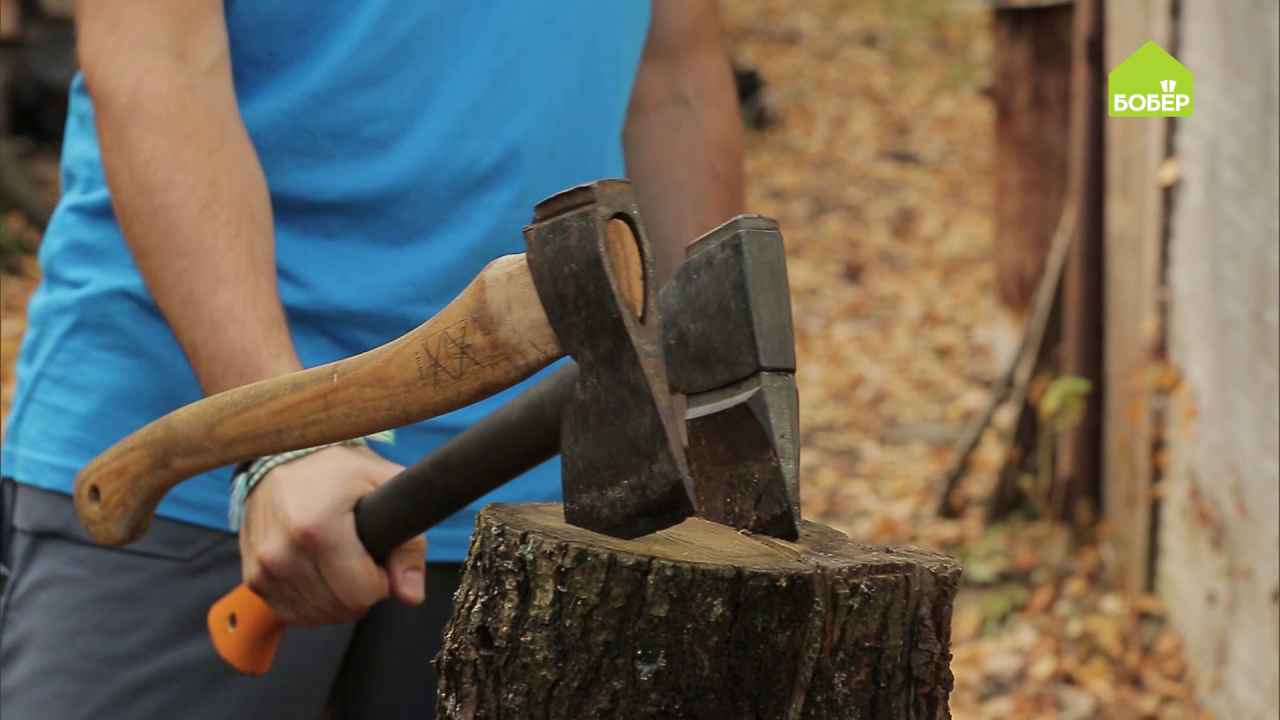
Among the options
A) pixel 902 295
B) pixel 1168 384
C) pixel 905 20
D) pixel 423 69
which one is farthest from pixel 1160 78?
pixel 905 20

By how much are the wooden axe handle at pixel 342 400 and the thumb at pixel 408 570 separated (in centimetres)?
17

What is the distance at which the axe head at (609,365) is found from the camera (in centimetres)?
164

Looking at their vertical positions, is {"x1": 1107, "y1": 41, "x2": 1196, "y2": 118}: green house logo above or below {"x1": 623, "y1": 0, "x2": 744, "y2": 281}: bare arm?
below

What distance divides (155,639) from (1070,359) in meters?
4.43

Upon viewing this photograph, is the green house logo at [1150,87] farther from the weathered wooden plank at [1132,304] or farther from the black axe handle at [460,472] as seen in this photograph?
the black axe handle at [460,472]

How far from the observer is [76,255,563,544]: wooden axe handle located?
174 cm

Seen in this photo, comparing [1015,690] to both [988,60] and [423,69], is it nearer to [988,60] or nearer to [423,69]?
[423,69]

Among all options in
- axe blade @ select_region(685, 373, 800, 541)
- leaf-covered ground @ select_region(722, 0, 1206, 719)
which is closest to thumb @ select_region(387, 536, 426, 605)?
axe blade @ select_region(685, 373, 800, 541)

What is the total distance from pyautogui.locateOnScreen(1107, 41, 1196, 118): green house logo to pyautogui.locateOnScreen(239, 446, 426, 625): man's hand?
3195 mm

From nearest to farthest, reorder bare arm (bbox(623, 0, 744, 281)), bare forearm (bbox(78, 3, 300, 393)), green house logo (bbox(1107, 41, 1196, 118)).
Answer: bare forearm (bbox(78, 3, 300, 393)) → bare arm (bbox(623, 0, 744, 281)) → green house logo (bbox(1107, 41, 1196, 118))

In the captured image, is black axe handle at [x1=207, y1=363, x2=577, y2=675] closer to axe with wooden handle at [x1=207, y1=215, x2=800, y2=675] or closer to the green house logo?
axe with wooden handle at [x1=207, y1=215, x2=800, y2=675]

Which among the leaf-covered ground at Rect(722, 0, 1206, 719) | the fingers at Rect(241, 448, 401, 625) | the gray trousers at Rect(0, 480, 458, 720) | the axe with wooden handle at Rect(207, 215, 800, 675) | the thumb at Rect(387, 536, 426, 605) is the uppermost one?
the axe with wooden handle at Rect(207, 215, 800, 675)

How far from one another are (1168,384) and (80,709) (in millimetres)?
3504

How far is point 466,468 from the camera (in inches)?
73.4
